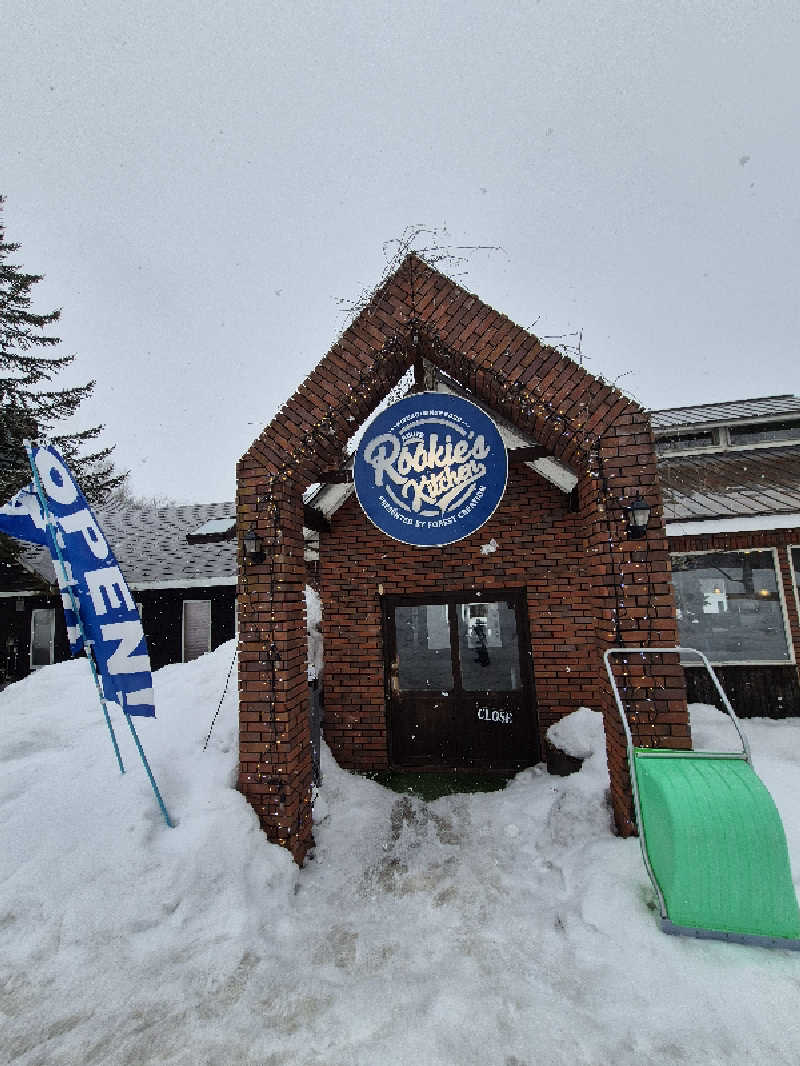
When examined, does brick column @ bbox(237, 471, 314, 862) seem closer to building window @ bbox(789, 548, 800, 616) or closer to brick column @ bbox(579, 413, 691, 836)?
brick column @ bbox(579, 413, 691, 836)

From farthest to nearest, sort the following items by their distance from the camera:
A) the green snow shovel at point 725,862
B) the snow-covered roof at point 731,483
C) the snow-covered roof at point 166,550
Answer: the snow-covered roof at point 166,550 < the snow-covered roof at point 731,483 < the green snow shovel at point 725,862

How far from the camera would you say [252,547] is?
3.96m

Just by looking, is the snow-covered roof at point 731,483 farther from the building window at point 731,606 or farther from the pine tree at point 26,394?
the pine tree at point 26,394

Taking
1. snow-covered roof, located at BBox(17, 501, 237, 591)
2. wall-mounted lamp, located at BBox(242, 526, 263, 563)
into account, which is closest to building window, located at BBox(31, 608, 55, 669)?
snow-covered roof, located at BBox(17, 501, 237, 591)

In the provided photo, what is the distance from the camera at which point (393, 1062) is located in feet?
6.61

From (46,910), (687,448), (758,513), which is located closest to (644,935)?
(46,910)

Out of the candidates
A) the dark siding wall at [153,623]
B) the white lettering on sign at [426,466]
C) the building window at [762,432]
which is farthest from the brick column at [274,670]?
the dark siding wall at [153,623]

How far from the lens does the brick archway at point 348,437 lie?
365 centimetres

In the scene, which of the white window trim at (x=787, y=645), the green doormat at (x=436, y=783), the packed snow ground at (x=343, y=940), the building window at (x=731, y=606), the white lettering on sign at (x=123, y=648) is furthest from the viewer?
the building window at (x=731, y=606)

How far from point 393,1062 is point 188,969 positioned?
126 centimetres

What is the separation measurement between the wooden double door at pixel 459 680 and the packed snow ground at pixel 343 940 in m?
1.28

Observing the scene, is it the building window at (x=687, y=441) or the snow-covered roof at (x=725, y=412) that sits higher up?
the snow-covered roof at (x=725, y=412)

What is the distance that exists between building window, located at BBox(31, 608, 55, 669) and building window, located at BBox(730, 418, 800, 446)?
59.5 feet

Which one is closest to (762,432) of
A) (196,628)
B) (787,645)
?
(787,645)
